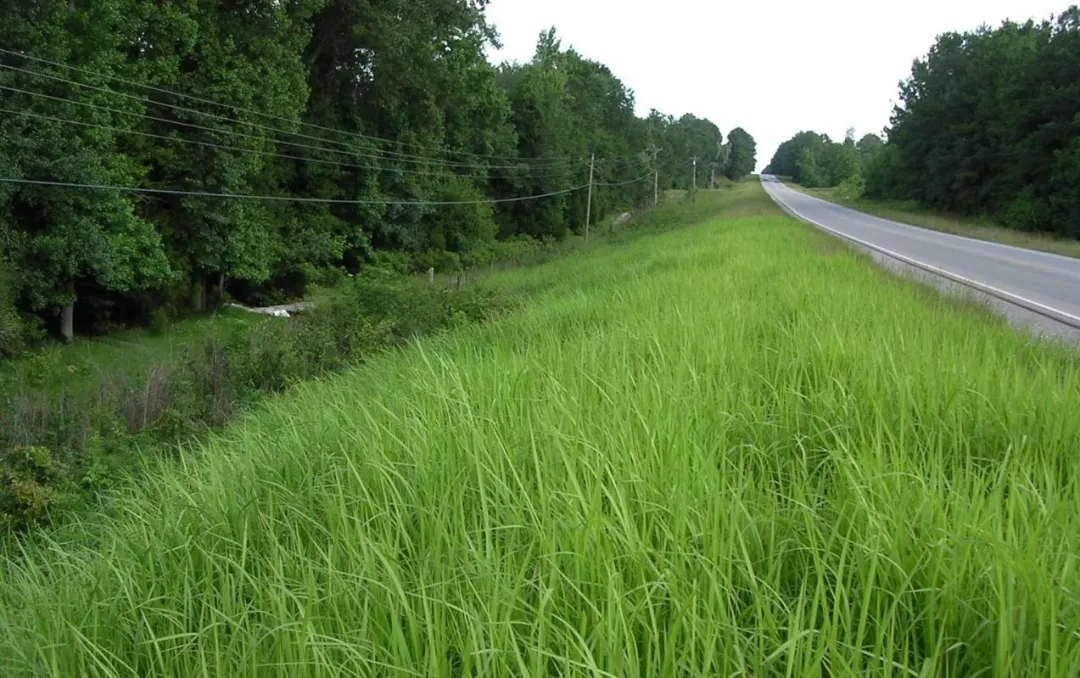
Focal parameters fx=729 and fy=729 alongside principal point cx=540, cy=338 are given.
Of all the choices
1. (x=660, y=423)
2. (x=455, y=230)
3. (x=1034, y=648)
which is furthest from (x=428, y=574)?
(x=455, y=230)

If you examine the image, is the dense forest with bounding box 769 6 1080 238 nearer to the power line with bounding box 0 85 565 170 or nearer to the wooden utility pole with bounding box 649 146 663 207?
the wooden utility pole with bounding box 649 146 663 207

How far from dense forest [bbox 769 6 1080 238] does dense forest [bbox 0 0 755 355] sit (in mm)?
29222

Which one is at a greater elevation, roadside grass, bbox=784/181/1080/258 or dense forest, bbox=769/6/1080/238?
dense forest, bbox=769/6/1080/238

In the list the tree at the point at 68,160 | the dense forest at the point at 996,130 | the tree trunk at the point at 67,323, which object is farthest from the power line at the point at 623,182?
the tree trunk at the point at 67,323

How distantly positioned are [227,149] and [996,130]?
138 ft

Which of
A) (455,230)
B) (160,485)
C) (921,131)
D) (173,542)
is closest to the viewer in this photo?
(173,542)

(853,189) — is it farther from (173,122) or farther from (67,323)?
(67,323)

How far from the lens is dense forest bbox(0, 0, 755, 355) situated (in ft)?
70.2

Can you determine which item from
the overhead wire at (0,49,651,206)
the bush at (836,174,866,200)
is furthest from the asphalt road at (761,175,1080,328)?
the bush at (836,174,866,200)

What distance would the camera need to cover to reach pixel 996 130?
4306 cm

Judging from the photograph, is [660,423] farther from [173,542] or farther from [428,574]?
[173,542]

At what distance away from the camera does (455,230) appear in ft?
154

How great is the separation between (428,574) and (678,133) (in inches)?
4333

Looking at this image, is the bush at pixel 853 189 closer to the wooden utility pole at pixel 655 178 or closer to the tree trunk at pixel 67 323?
the wooden utility pole at pixel 655 178
